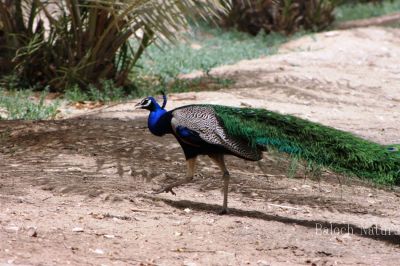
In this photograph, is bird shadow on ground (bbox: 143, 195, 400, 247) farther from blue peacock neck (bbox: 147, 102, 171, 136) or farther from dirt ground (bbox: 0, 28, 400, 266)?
blue peacock neck (bbox: 147, 102, 171, 136)

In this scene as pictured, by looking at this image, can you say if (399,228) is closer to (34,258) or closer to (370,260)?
(370,260)

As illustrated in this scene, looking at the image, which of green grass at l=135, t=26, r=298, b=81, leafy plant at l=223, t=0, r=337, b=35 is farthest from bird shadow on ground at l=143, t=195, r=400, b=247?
leafy plant at l=223, t=0, r=337, b=35

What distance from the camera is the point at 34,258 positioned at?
3584 mm

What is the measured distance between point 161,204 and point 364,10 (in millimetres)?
14950

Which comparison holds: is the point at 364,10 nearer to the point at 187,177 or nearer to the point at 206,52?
the point at 206,52

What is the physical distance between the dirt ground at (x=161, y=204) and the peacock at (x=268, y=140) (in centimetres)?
33

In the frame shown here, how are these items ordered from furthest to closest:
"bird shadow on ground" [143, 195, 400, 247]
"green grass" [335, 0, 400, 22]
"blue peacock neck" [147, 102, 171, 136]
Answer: "green grass" [335, 0, 400, 22]
"blue peacock neck" [147, 102, 171, 136]
"bird shadow on ground" [143, 195, 400, 247]

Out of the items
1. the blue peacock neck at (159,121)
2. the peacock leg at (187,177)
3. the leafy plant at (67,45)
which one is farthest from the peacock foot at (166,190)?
the leafy plant at (67,45)

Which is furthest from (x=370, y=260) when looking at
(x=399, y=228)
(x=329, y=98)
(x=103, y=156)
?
(x=329, y=98)

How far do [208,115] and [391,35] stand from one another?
375 inches

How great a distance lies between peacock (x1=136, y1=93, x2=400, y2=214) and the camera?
431cm

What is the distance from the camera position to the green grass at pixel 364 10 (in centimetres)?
1784

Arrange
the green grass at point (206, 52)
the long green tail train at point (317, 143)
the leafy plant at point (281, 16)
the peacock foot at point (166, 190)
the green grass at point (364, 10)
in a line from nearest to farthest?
1. the long green tail train at point (317, 143)
2. the peacock foot at point (166, 190)
3. the green grass at point (206, 52)
4. the leafy plant at point (281, 16)
5. the green grass at point (364, 10)

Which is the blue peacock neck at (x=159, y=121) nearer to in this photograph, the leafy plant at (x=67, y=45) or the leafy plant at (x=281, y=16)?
the leafy plant at (x=67, y=45)
